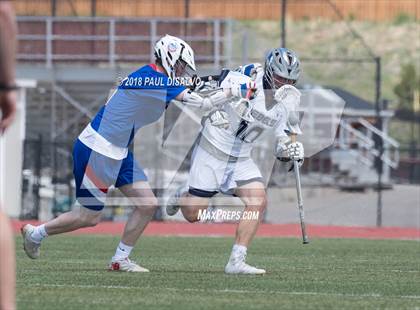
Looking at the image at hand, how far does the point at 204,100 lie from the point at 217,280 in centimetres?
156

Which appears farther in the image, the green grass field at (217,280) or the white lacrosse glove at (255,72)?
the white lacrosse glove at (255,72)

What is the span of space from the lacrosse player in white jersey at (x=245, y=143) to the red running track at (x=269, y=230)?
26.8 ft

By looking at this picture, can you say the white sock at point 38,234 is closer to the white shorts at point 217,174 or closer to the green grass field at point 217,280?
the green grass field at point 217,280

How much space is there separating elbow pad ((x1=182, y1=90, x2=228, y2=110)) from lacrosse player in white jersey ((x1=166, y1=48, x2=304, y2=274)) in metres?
0.35

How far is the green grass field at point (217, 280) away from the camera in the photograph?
29.2 feet

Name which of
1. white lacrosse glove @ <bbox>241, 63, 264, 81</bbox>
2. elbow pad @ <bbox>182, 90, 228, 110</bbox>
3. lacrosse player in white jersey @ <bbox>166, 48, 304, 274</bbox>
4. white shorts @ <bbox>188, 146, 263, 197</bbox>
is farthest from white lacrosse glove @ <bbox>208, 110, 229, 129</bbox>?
elbow pad @ <bbox>182, 90, 228, 110</bbox>

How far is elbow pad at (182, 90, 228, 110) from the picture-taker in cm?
1112

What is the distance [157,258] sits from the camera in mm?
14086

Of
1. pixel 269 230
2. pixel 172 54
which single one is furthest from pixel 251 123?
pixel 269 230

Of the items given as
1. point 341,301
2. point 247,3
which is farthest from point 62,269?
point 247,3

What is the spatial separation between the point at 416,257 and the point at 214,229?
805 cm

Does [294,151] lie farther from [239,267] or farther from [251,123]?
[239,267]

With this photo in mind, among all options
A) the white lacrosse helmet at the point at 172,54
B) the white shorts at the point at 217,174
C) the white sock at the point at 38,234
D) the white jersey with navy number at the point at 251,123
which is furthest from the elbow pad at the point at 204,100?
the white sock at the point at 38,234

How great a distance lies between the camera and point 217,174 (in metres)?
12.1
